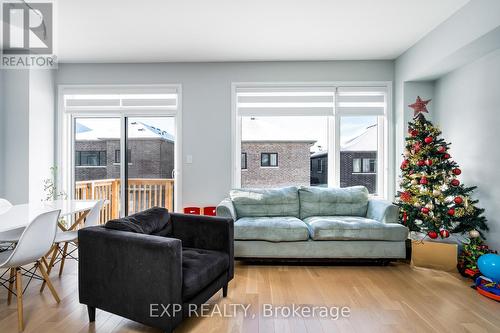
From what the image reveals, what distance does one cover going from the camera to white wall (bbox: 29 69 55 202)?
3980 millimetres

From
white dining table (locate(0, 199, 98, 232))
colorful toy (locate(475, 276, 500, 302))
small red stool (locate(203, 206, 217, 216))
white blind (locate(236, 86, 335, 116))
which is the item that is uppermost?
white blind (locate(236, 86, 335, 116))

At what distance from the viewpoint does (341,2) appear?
9.04ft

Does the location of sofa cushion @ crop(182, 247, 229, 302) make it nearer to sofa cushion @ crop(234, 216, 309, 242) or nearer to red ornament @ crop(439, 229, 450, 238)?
sofa cushion @ crop(234, 216, 309, 242)

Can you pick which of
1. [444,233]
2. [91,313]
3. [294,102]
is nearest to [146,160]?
[294,102]

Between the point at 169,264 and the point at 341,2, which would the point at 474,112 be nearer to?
the point at 341,2

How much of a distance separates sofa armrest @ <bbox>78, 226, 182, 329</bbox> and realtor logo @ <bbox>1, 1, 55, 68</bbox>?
2.57 metres

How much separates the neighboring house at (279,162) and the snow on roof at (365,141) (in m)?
0.63

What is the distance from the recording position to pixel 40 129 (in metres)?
4.12

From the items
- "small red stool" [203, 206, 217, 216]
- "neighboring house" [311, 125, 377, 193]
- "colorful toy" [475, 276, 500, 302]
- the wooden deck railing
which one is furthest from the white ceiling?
"colorful toy" [475, 276, 500, 302]

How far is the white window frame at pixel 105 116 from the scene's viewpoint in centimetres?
430

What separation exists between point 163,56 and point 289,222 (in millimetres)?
3020

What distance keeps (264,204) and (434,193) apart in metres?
1.98

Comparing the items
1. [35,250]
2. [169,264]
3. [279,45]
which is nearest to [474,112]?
[279,45]

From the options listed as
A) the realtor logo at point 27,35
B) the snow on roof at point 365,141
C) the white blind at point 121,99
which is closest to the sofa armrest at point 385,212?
the snow on roof at point 365,141
